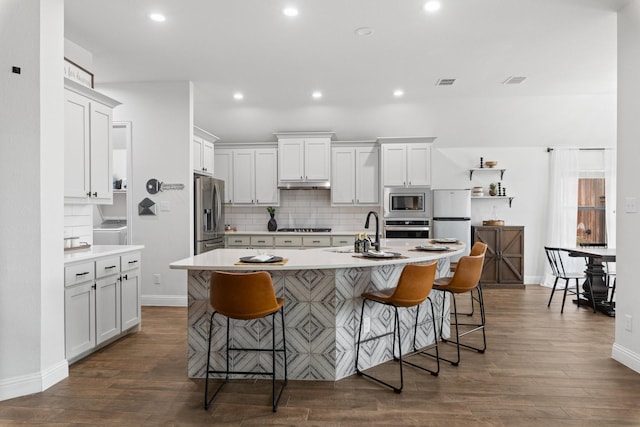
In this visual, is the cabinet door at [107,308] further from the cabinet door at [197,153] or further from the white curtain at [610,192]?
the white curtain at [610,192]

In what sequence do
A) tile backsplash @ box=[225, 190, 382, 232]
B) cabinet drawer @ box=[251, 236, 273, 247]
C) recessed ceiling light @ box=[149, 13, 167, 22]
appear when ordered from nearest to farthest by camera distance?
recessed ceiling light @ box=[149, 13, 167, 22], cabinet drawer @ box=[251, 236, 273, 247], tile backsplash @ box=[225, 190, 382, 232]

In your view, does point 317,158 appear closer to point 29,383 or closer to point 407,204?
point 407,204

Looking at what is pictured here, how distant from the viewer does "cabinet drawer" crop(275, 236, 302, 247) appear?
251 inches

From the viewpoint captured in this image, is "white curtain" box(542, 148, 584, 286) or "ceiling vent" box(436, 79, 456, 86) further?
"white curtain" box(542, 148, 584, 286)

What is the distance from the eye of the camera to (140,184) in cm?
535

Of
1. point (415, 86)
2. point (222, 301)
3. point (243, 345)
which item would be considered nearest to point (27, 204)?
point (222, 301)

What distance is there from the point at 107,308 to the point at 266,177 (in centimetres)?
363

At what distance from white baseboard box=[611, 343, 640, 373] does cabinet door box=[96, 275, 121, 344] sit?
4.46 metres

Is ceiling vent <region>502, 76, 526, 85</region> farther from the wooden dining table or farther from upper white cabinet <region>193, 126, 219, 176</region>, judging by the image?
upper white cabinet <region>193, 126, 219, 176</region>

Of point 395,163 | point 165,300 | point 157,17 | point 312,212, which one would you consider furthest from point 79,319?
point 395,163

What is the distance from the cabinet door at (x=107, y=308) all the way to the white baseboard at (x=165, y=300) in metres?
1.49

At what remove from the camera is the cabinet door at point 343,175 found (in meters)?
6.67

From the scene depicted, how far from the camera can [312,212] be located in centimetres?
715

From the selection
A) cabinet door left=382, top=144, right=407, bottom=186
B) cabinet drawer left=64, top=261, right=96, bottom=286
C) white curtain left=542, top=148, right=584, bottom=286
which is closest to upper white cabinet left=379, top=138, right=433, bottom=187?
cabinet door left=382, top=144, right=407, bottom=186
